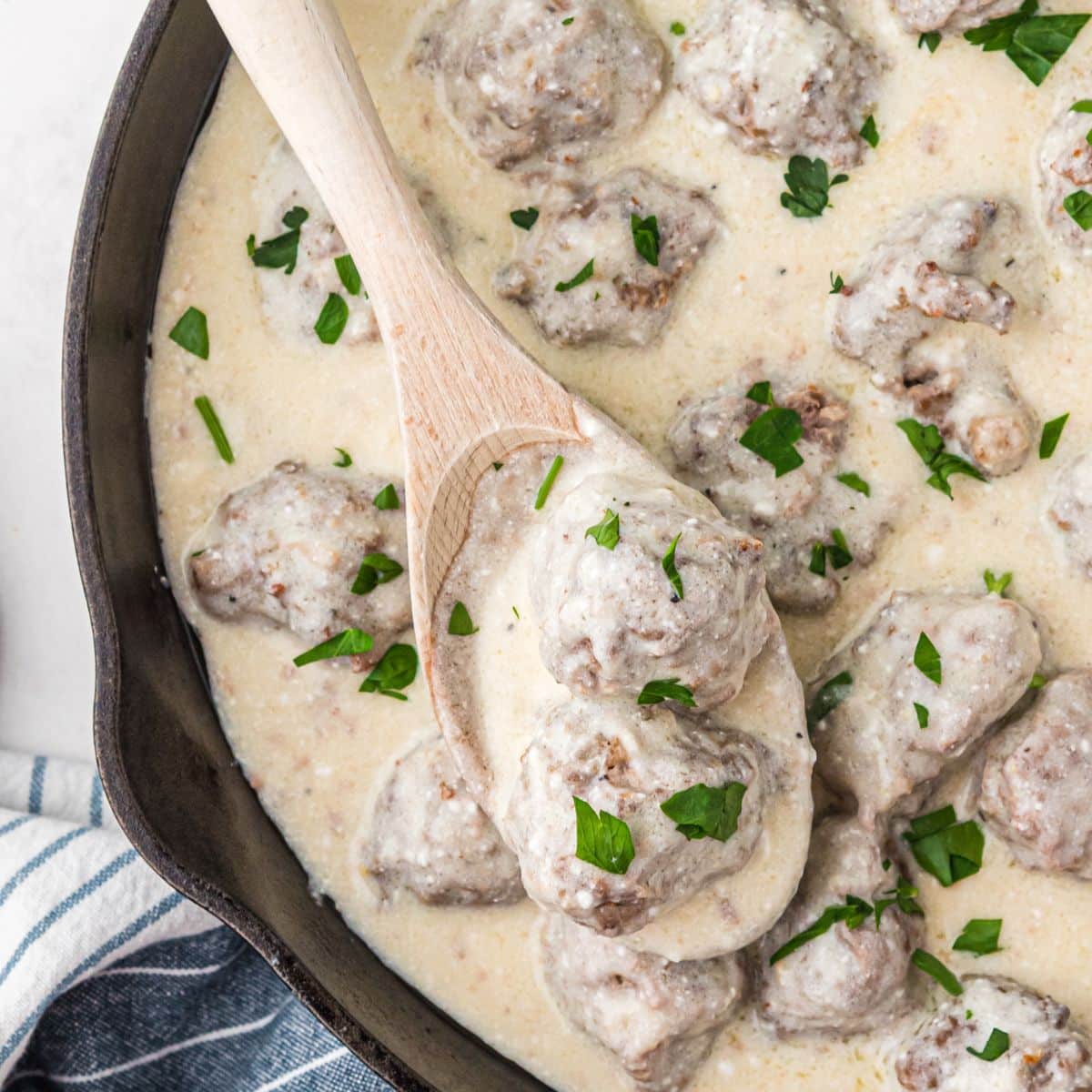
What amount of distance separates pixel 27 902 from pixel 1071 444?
311 centimetres

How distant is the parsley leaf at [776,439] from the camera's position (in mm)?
3732

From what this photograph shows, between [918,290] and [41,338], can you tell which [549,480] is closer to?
[918,290]

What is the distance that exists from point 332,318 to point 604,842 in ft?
5.15

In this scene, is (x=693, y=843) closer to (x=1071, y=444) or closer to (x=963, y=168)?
(x=1071, y=444)

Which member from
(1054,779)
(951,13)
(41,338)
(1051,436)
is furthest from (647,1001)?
(41,338)

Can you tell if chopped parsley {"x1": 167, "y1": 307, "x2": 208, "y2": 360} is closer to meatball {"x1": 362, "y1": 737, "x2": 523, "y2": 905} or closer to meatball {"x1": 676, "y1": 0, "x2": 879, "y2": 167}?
meatball {"x1": 362, "y1": 737, "x2": 523, "y2": 905}

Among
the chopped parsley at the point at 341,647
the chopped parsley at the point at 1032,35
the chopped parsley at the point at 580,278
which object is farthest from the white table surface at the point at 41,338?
the chopped parsley at the point at 1032,35

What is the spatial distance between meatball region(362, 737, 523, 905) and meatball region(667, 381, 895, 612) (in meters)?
0.93

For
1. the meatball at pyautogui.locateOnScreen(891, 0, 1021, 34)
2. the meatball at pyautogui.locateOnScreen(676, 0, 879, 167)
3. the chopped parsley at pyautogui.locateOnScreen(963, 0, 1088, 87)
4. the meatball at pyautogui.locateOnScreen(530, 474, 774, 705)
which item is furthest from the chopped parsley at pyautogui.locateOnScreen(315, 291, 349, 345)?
the chopped parsley at pyautogui.locateOnScreen(963, 0, 1088, 87)

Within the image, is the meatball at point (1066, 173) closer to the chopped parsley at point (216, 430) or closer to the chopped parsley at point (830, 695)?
the chopped parsley at point (830, 695)

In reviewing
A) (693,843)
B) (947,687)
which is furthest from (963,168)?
(693,843)

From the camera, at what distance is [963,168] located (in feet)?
12.5

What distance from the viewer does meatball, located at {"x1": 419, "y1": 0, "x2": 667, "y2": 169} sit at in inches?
148

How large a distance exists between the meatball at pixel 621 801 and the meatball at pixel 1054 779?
68 cm
